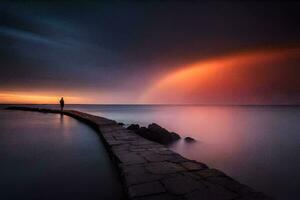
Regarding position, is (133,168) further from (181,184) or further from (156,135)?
(156,135)

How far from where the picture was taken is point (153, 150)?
14.9 feet

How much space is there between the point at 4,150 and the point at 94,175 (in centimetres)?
346

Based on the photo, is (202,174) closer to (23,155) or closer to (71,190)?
(71,190)

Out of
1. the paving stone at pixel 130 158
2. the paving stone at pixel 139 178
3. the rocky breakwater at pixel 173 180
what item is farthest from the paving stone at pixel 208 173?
the paving stone at pixel 130 158

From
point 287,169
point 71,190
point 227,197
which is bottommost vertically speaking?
point 287,169

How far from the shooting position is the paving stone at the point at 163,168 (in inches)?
124

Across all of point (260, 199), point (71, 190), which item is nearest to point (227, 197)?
point (260, 199)

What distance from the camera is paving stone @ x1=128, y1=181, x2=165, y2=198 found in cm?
238

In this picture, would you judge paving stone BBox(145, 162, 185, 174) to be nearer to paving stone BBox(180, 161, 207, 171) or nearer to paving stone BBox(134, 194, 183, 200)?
paving stone BBox(180, 161, 207, 171)

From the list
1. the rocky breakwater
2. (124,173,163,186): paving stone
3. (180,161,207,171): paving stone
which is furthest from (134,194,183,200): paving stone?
(180,161,207,171): paving stone

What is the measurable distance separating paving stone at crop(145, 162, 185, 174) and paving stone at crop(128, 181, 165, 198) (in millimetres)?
472

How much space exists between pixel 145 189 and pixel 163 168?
849 mm

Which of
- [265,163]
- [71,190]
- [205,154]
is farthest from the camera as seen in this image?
[205,154]

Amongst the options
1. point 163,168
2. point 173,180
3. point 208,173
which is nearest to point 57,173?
point 163,168
